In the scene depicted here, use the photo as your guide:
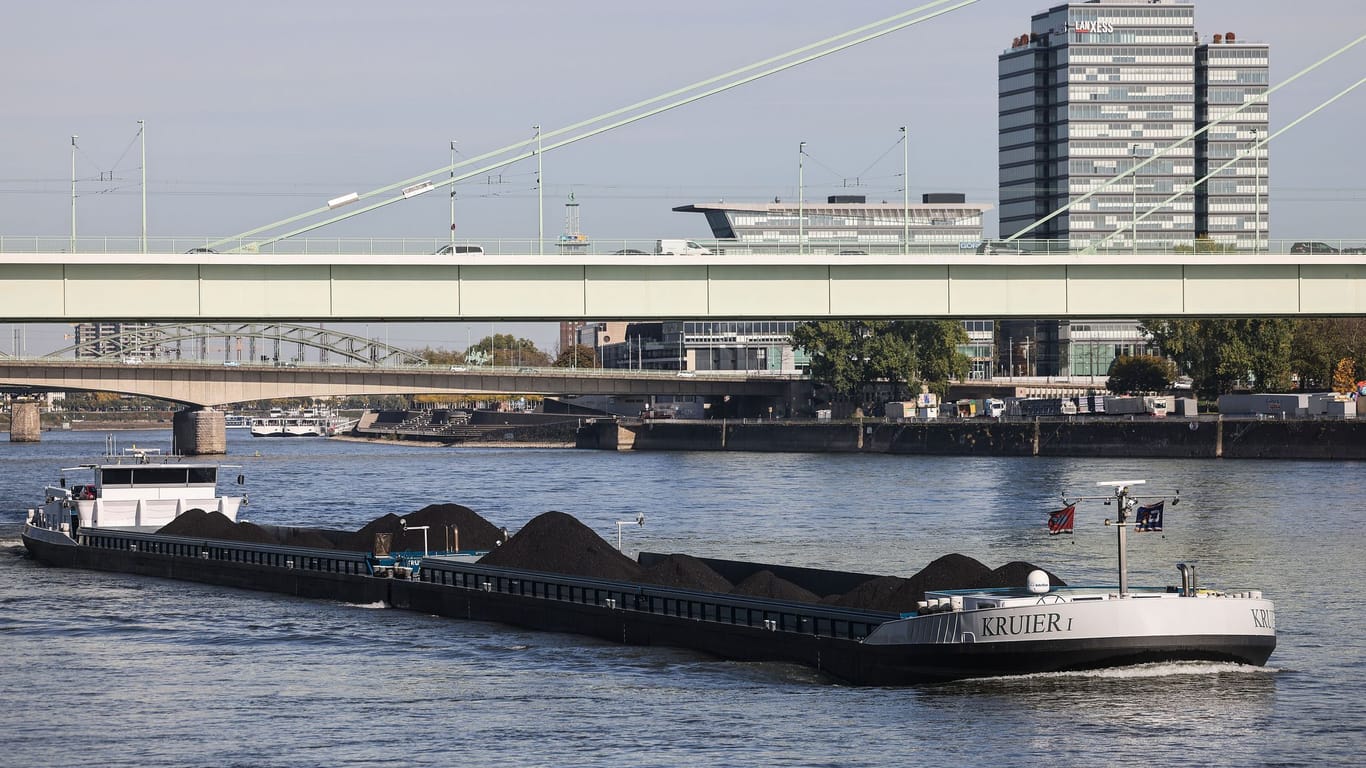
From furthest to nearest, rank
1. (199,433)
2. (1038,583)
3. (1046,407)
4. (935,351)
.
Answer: (935,351)
(199,433)
(1046,407)
(1038,583)

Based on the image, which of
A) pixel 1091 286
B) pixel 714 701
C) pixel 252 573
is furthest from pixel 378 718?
pixel 1091 286

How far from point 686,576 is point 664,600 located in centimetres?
115

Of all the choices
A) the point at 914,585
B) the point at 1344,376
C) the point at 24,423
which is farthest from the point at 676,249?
the point at 24,423

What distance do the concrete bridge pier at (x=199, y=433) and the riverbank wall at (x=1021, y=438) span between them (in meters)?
37.5

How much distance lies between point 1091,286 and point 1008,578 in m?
25.4

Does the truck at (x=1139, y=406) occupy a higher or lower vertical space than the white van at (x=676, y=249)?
lower

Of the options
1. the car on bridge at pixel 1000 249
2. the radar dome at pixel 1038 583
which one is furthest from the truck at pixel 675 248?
the radar dome at pixel 1038 583

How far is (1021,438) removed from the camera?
11288 cm

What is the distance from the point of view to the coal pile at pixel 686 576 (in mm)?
32312

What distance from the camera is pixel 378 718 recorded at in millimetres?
25375

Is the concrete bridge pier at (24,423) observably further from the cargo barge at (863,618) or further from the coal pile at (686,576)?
the coal pile at (686,576)

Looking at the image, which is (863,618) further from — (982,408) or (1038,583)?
(982,408)

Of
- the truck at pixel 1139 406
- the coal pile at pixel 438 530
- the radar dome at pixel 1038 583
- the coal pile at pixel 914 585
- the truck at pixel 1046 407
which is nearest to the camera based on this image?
the radar dome at pixel 1038 583

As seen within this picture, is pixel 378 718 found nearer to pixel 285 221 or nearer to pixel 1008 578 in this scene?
pixel 1008 578
